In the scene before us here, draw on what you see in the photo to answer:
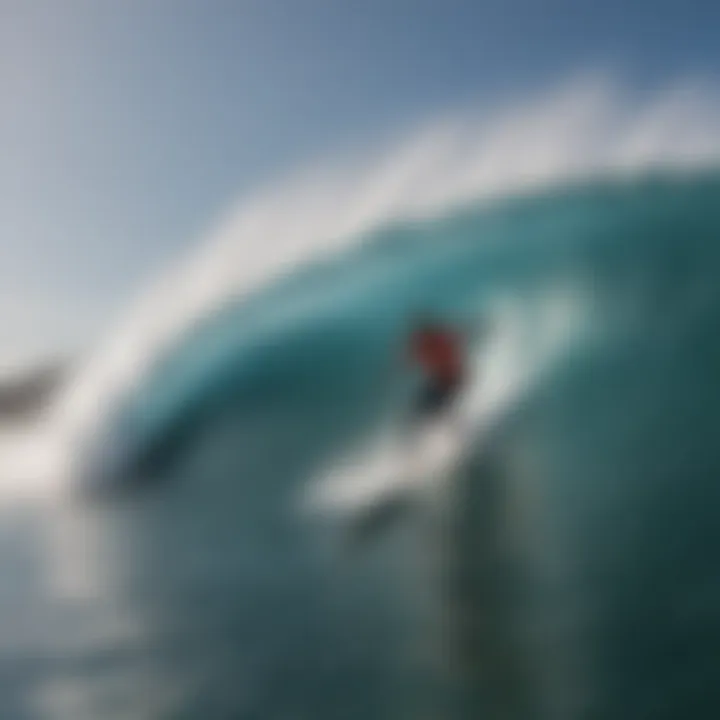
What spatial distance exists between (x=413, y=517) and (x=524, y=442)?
0.17 metres

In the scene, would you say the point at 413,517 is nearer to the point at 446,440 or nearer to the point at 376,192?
the point at 446,440

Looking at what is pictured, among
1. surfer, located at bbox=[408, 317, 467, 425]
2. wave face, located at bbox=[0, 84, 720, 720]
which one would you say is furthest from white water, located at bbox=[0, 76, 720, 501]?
surfer, located at bbox=[408, 317, 467, 425]

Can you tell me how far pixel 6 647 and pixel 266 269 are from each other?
0.57 m

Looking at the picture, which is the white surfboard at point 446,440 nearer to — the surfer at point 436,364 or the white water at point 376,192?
the surfer at point 436,364

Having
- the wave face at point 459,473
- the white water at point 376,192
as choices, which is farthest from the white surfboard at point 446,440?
the white water at point 376,192

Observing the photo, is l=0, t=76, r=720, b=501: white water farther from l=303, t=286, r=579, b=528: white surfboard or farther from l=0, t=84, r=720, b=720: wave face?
l=303, t=286, r=579, b=528: white surfboard

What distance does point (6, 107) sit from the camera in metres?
1.41

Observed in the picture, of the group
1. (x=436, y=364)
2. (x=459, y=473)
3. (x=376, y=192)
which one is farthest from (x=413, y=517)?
(x=376, y=192)

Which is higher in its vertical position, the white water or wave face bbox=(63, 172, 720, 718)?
the white water

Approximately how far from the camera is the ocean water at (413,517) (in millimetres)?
1286

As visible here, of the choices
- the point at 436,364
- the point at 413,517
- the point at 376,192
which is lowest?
the point at 413,517

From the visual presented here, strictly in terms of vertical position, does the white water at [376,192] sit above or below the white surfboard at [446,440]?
above

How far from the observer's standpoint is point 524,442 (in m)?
1.37

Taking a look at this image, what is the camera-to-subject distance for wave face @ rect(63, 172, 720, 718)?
1.29m
